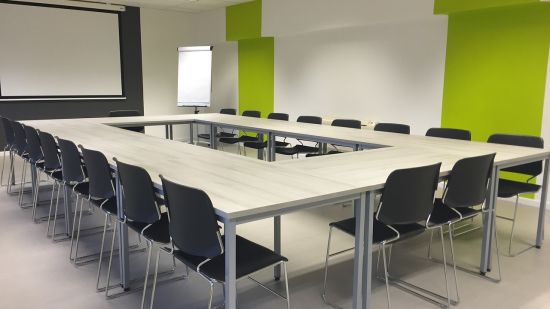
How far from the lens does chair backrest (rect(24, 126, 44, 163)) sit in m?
4.12

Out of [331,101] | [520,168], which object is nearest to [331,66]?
[331,101]

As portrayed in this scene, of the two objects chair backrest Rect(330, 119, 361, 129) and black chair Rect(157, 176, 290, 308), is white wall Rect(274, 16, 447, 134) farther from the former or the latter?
black chair Rect(157, 176, 290, 308)

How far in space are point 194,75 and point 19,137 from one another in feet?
15.7

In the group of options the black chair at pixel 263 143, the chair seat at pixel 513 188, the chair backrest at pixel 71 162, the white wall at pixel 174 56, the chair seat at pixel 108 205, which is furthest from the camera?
the white wall at pixel 174 56

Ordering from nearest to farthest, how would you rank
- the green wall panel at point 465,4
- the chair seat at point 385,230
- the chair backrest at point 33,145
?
the chair seat at point 385,230 → the chair backrest at point 33,145 → the green wall panel at point 465,4

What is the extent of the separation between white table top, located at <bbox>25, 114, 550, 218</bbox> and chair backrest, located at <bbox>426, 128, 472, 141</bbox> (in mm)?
257

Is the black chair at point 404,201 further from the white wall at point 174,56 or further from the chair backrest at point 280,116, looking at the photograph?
the white wall at point 174,56

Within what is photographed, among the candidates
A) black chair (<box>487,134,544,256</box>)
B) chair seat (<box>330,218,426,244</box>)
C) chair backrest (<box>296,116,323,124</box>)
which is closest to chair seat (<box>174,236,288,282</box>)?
chair seat (<box>330,218,426,244</box>)

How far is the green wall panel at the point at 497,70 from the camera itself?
4762 millimetres

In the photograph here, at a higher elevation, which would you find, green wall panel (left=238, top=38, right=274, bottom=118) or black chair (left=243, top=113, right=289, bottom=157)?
green wall panel (left=238, top=38, right=274, bottom=118)

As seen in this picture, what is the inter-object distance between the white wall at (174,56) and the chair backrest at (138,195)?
23.0 ft

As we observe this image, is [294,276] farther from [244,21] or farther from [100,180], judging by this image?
[244,21]

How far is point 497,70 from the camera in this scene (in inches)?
202

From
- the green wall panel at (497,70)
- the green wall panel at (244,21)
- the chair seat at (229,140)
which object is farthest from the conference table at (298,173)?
the green wall panel at (244,21)
